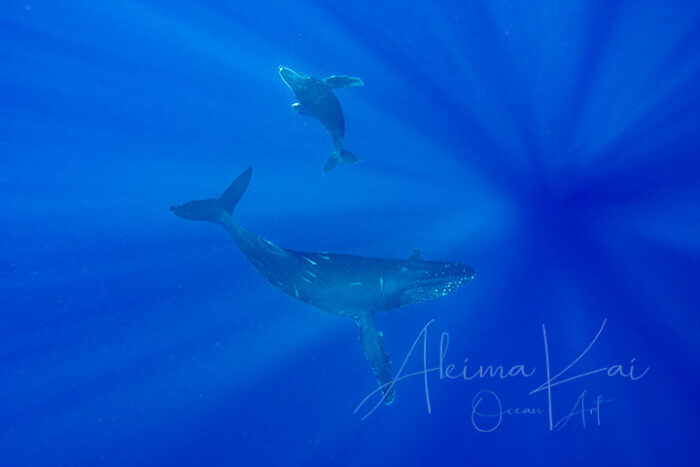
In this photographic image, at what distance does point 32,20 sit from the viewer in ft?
32.6

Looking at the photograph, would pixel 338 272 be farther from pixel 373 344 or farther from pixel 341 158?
pixel 341 158

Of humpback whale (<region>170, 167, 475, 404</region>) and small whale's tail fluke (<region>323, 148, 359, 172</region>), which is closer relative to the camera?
humpback whale (<region>170, 167, 475, 404</region>)

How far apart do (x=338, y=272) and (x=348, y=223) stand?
636 cm

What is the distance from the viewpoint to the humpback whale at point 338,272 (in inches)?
234

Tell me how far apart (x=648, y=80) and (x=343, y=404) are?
35.9 feet

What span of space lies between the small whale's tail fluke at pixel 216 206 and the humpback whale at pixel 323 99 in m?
1.18

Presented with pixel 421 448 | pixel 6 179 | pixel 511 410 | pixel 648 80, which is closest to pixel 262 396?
pixel 421 448

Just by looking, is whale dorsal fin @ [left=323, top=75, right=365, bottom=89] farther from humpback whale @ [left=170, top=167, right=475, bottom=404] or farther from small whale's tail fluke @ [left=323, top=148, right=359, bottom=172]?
humpback whale @ [left=170, top=167, right=475, bottom=404]

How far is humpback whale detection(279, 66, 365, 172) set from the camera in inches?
240

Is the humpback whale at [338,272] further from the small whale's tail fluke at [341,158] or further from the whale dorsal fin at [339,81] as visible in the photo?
the whale dorsal fin at [339,81]

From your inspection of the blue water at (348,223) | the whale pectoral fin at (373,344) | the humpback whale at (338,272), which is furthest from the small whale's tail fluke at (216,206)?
the blue water at (348,223)

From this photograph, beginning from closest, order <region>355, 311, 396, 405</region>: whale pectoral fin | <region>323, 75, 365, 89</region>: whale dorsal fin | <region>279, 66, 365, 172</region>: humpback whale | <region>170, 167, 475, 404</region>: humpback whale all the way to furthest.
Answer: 1. <region>170, 167, 475, 404</region>: humpback whale
2. <region>279, 66, 365, 172</region>: humpback whale
3. <region>323, 75, 365, 89</region>: whale dorsal fin
4. <region>355, 311, 396, 405</region>: whale pectoral fin

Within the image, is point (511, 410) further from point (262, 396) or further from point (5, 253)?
point (5, 253)

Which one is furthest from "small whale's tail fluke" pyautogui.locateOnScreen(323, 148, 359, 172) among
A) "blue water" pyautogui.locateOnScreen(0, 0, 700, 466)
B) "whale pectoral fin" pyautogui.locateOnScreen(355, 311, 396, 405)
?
"blue water" pyautogui.locateOnScreen(0, 0, 700, 466)
